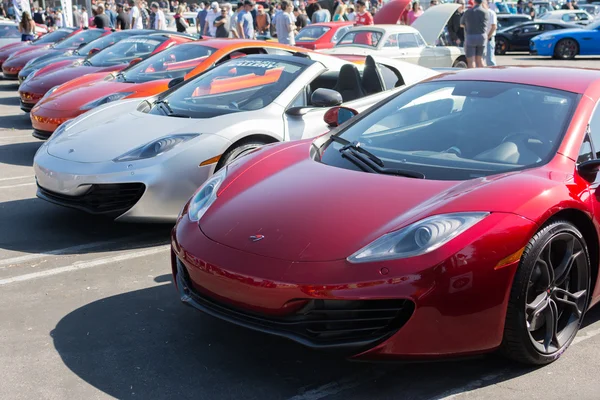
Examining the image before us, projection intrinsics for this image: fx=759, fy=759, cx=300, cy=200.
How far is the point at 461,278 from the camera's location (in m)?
3.09

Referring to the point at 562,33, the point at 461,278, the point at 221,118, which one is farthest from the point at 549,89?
the point at 562,33

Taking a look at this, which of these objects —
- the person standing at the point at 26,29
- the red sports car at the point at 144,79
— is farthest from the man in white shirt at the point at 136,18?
the red sports car at the point at 144,79

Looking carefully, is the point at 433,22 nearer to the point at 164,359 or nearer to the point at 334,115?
the point at 334,115

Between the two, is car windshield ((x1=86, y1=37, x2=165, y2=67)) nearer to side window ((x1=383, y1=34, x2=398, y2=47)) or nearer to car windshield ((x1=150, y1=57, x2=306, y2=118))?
side window ((x1=383, y1=34, x2=398, y2=47))

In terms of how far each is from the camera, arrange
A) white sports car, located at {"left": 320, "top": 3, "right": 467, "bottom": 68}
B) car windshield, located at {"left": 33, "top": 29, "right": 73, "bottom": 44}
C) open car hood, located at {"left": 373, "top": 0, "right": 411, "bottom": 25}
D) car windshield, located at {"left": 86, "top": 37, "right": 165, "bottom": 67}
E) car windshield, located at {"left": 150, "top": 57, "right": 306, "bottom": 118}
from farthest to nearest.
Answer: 1. open car hood, located at {"left": 373, "top": 0, "right": 411, "bottom": 25}
2. car windshield, located at {"left": 33, "top": 29, "right": 73, "bottom": 44}
3. white sports car, located at {"left": 320, "top": 3, "right": 467, "bottom": 68}
4. car windshield, located at {"left": 86, "top": 37, "right": 165, "bottom": 67}
5. car windshield, located at {"left": 150, "top": 57, "right": 306, "bottom": 118}

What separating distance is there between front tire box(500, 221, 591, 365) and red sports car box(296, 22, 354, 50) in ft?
45.3

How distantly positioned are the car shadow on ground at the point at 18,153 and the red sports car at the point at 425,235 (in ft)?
17.0

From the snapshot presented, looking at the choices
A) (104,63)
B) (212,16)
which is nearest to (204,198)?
(104,63)

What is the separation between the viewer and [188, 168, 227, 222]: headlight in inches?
153

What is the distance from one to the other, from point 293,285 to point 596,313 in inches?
78.3

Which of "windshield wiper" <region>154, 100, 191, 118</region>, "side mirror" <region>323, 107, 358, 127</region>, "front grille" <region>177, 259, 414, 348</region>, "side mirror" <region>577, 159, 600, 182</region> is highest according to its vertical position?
"side mirror" <region>577, 159, 600, 182</region>

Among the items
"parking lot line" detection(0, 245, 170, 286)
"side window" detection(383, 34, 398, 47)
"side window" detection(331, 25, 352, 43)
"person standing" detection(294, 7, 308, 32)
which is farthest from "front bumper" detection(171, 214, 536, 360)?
"person standing" detection(294, 7, 308, 32)

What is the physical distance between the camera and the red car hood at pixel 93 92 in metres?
8.75

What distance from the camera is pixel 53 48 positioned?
51.2 ft
